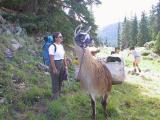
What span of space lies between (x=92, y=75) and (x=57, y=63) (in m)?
1.63

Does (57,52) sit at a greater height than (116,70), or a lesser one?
greater

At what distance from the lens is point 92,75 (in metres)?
8.45

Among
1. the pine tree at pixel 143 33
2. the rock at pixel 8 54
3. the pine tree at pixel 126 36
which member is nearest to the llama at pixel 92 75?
the rock at pixel 8 54

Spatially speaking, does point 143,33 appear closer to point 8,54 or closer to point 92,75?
point 8,54

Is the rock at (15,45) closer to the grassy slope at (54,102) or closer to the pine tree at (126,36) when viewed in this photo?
the grassy slope at (54,102)

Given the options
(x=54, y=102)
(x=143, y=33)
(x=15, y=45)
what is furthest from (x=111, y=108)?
(x=143, y=33)

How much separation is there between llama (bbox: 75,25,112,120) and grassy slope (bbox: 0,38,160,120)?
79cm

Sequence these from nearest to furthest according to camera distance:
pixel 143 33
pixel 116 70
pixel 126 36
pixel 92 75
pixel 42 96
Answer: pixel 92 75, pixel 116 70, pixel 42 96, pixel 143 33, pixel 126 36

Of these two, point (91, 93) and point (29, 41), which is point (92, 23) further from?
point (91, 93)

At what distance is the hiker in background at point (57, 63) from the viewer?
9.45 m

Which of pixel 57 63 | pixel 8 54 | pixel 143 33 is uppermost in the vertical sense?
pixel 143 33

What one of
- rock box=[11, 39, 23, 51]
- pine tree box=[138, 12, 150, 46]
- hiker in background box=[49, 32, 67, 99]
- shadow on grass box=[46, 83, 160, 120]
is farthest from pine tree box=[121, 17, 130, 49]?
hiker in background box=[49, 32, 67, 99]

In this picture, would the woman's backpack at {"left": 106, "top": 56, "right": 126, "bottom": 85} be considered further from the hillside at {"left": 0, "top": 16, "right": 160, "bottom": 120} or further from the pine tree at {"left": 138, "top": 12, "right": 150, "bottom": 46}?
the pine tree at {"left": 138, "top": 12, "right": 150, "bottom": 46}

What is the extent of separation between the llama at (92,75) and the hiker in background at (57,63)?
1.11 m
